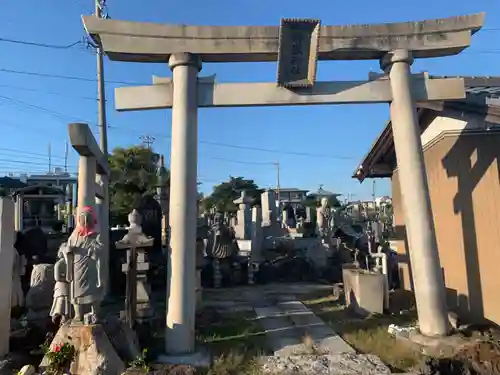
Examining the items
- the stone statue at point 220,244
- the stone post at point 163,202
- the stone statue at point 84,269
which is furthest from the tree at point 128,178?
the stone statue at point 84,269

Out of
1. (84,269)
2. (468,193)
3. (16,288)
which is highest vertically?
(468,193)

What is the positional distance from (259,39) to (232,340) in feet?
16.7

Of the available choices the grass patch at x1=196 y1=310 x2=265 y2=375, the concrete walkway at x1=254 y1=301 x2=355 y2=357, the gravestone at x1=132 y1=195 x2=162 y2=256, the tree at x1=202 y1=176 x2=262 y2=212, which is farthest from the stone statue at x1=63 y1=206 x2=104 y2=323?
the tree at x1=202 y1=176 x2=262 y2=212

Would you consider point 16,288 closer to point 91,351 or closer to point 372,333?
point 91,351

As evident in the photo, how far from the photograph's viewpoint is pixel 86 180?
895 cm

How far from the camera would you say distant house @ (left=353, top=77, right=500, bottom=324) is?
23.2ft

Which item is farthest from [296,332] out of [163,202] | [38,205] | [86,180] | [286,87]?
[38,205]

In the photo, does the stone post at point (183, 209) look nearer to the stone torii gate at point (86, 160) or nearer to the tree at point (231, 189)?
the stone torii gate at point (86, 160)

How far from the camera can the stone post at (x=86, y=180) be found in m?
8.88

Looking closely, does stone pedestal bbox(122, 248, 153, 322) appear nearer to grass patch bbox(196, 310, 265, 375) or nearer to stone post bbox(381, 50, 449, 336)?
grass patch bbox(196, 310, 265, 375)

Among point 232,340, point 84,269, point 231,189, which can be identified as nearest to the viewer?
point 84,269

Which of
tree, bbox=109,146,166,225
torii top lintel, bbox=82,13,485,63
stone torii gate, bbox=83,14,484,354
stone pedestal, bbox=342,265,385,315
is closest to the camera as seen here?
stone torii gate, bbox=83,14,484,354

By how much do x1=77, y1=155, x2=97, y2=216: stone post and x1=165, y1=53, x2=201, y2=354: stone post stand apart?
339 cm

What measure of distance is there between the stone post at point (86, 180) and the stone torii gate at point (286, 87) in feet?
9.58
